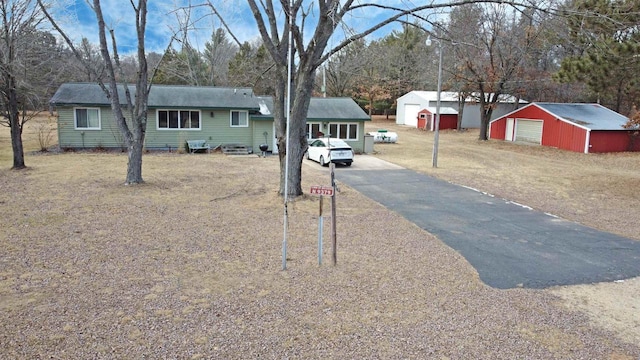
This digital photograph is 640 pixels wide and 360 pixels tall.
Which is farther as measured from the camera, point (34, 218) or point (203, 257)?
point (34, 218)

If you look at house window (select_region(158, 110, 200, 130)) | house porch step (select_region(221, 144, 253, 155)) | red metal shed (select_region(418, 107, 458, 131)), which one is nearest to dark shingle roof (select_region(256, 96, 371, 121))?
house porch step (select_region(221, 144, 253, 155))

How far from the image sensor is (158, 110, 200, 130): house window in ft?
81.7

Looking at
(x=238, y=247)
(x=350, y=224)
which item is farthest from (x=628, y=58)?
(x=238, y=247)

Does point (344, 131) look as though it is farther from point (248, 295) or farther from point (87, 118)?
point (248, 295)

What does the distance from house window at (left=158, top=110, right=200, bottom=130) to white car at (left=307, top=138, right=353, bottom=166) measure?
716cm

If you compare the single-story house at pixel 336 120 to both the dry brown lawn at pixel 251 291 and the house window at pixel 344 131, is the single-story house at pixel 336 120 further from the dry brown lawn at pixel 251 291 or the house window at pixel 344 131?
the dry brown lawn at pixel 251 291

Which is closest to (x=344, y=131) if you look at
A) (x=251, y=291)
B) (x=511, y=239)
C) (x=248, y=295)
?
(x=511, y=239)

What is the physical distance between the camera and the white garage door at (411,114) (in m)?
49.8

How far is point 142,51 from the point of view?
45.3ft

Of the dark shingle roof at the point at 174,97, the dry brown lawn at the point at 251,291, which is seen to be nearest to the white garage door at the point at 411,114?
the dark shingle roof at the point at 174,97

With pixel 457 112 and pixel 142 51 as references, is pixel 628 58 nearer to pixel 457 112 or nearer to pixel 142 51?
pixel 142 51

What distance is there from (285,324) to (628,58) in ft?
43.8

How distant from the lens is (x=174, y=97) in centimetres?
2544

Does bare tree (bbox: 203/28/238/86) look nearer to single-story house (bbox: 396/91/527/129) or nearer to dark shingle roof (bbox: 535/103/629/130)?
single-story house (bbox: 396/91/527/129)
